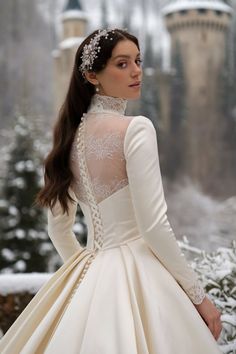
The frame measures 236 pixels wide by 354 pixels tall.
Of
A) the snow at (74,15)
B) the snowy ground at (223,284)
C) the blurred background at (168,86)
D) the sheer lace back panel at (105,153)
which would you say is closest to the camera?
the sheer lace back panel at (105,153)

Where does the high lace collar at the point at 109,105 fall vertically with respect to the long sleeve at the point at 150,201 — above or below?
above

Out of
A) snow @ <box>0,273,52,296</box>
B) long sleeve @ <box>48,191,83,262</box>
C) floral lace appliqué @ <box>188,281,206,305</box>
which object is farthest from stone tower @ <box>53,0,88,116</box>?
floral lace appliqué @ <box>188,281,206,305</box>

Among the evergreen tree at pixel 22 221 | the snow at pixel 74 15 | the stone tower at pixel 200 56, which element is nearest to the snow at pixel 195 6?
the stone tower at pixel 200 56

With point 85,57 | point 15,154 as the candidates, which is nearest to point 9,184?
point 15,154

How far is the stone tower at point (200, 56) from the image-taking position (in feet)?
33.9

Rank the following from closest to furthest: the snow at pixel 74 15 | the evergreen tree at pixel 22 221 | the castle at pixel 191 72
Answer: the evergreen tree at pixel 22 221
the snow at pixel 74 15
the castle at pixel 191 72

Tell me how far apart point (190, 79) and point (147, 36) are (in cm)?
98

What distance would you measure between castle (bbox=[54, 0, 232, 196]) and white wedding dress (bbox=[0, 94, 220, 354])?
8.55 m

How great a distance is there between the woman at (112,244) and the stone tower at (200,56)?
860 centimetres

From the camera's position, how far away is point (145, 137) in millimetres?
1557

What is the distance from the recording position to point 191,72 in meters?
10.5

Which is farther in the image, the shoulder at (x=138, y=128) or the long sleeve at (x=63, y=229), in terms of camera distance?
the long sleeve at (x=63, y=229)

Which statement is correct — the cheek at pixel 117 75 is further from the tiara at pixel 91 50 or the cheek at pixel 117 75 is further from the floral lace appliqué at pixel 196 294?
the floral lace appliqué at pixel 196 294

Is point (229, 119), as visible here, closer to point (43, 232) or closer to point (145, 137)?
point (43, 232)
